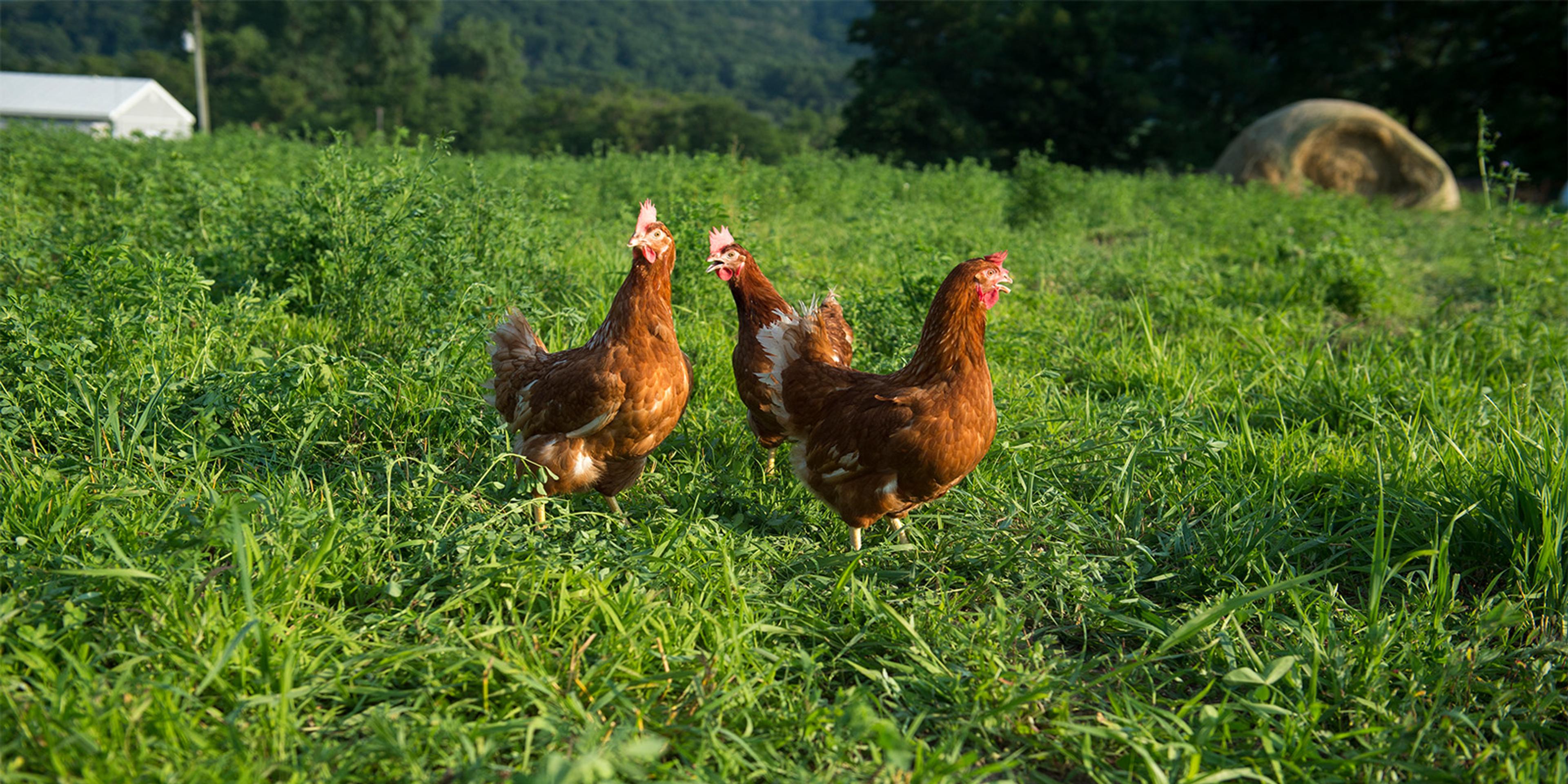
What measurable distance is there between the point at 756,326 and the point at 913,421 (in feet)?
3.52

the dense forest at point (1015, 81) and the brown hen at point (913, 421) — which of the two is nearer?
the brown hen at point (913, 421)

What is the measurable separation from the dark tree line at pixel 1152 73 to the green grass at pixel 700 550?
73.5 feet

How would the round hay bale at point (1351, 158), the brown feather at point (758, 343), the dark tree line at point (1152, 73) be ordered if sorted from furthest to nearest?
1. the dark tree line at point (1152, 73)
2. the round hay bale at point (1351, 158)
3. the brown feather at point (758, 343)

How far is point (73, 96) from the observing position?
38.8 m

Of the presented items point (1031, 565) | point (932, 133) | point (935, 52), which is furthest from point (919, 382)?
point (935, 52)

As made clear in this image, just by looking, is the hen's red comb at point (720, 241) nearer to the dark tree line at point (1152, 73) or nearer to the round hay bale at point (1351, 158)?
the round hay bale at point (1351, 158)

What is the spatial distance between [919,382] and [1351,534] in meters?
1.59

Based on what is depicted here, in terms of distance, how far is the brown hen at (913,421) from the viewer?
99.2 inches

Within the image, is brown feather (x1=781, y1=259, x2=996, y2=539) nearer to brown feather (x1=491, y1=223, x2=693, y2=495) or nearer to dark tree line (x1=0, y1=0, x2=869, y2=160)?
brown feather (x1=491, y1=223, x2=693, y2=495)

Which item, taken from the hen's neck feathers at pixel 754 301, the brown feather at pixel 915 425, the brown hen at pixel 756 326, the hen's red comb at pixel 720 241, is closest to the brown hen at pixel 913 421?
the brown feather at pixel 915 425

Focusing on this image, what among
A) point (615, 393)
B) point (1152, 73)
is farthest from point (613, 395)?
point (1152, 73)

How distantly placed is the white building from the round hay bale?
42519 millimetres

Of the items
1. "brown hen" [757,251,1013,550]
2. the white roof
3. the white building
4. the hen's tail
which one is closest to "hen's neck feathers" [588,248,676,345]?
the hen's tail

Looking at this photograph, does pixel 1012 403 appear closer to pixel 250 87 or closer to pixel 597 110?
pixel 597 110
